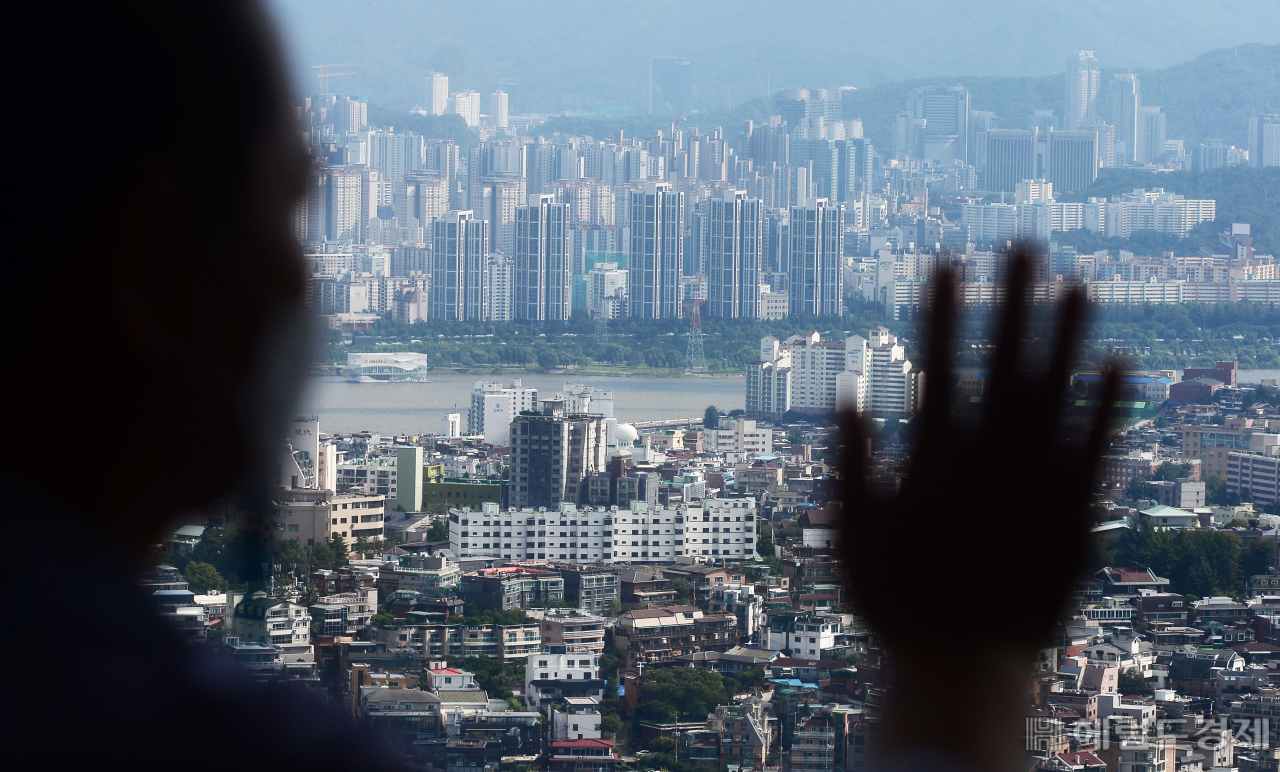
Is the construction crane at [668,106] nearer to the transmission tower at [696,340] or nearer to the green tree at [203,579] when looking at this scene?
the transmission tower at [696,340]

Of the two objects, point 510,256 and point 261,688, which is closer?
point 261,688

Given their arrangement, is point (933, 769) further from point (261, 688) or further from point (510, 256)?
point (510, 256)

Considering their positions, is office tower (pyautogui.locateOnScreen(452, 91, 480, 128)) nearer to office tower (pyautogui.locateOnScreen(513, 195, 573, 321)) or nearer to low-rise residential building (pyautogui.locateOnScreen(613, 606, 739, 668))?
office tower (pyautogui.locateOnScreen(513, 195, 573, 321))

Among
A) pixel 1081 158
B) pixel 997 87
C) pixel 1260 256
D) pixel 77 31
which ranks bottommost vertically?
pixel 77 31

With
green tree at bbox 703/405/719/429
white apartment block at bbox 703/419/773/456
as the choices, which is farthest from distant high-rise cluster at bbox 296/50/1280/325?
white apartment block at bbox 703/419/773/456

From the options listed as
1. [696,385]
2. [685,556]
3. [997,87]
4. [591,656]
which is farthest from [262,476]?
[997,87]

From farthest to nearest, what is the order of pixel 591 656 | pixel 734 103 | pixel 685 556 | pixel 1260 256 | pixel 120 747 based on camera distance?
pixel 734 103 → pixel 1260 256 → pixel 685 556 → pixel 591 656 → pixel 120 747

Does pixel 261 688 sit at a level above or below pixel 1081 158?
below

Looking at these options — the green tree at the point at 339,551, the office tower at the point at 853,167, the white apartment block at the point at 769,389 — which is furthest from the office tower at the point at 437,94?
Result: the green tree at the point at 339,551
